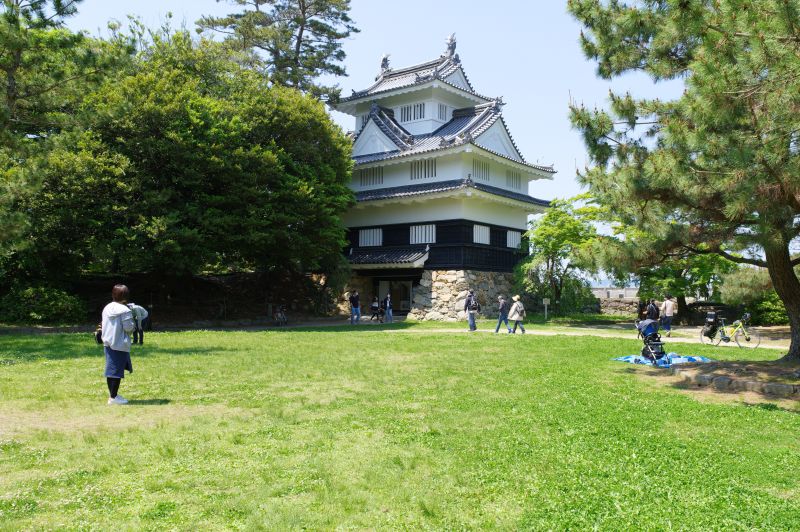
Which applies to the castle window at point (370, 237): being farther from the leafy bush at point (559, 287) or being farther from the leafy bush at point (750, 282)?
the leafy bush at point (750, 282)

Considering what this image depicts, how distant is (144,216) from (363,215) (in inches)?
570

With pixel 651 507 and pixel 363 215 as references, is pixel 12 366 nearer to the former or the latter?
pixel 651 507

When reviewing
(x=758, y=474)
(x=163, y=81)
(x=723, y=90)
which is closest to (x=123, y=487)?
(x=758, y=474)

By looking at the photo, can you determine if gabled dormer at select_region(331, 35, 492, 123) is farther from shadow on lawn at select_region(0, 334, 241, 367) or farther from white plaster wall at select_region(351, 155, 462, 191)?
shadow on lawn at select_region(0, 334, 241, 367)

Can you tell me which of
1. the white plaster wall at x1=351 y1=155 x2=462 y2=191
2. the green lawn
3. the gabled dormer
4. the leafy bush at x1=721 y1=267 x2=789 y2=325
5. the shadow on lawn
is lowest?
the green lawn

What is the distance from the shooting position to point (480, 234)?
1177 inches

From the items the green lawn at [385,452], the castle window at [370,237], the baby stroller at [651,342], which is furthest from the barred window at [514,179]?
the green lawn at [385,452]

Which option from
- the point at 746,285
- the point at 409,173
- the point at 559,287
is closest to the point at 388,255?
the point at 409,173

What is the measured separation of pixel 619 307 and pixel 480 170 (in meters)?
13.4

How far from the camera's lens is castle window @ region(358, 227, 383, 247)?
32438 millimetres

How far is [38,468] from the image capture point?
5.09 m

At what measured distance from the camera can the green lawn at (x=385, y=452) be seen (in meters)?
4.23

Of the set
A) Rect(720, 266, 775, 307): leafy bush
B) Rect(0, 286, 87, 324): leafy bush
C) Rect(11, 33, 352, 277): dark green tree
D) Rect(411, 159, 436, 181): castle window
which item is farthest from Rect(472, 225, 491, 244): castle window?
Rect(0, 286, 87, 324): leafy bush

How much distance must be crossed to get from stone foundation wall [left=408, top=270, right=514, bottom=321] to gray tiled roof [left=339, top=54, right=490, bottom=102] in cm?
1144
